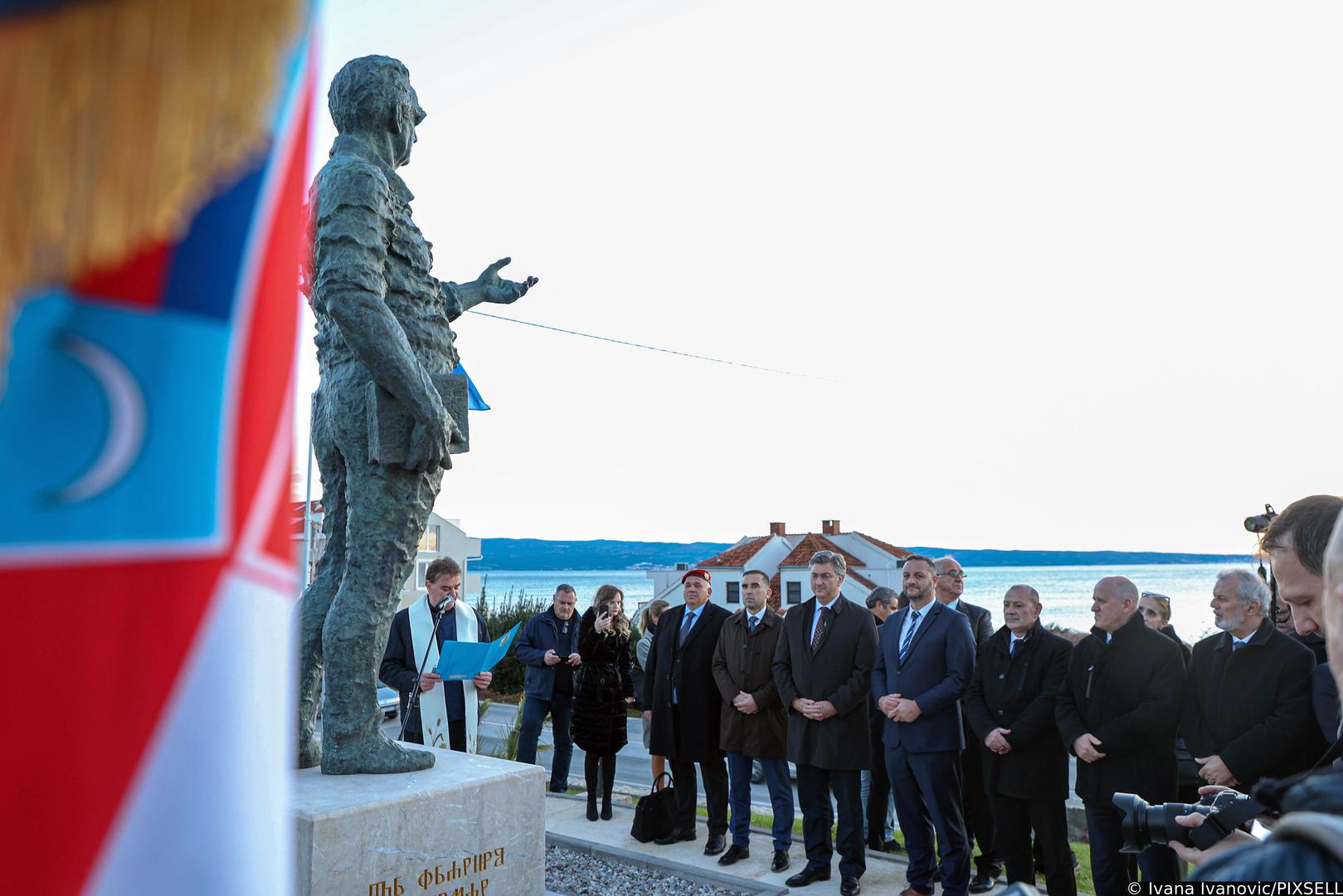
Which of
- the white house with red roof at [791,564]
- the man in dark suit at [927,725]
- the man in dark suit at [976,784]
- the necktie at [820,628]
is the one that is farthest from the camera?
the white house with red roof at [791,564]

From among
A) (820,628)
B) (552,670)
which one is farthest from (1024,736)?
(552,670)

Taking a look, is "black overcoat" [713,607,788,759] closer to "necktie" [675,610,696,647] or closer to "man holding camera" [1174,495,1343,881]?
"necktie" [675,610,696,647]

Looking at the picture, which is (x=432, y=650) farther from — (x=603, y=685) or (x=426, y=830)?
(x=426, y=830)

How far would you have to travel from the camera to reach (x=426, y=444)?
4.47m

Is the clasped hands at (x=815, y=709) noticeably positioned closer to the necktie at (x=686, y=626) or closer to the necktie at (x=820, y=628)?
the necktie at (x=820, y=628)

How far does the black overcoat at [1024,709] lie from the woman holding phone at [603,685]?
127 inches

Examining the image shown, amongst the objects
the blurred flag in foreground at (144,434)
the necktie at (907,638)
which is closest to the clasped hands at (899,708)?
the necktie at (907,638)

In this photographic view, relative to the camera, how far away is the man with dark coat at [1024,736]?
18.5 feet

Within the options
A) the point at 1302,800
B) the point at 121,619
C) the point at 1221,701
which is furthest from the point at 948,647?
the point at 121,619

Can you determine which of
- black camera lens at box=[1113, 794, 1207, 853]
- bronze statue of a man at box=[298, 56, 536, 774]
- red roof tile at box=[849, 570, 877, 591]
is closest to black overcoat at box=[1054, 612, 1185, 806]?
black camera lens at box=[1113, 794, 1207, 853]

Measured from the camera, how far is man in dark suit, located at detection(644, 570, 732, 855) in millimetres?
7375

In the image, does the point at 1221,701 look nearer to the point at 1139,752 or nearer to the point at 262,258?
the point at 1139,752

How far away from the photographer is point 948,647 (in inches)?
237

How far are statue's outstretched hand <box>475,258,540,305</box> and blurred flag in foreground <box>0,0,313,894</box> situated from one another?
426 centimetres
